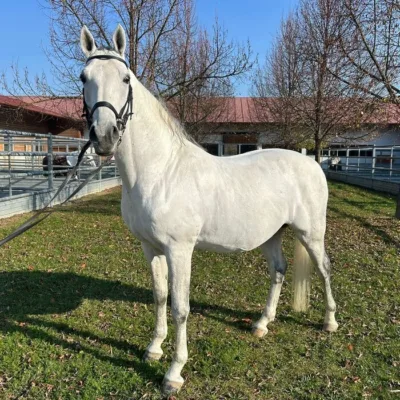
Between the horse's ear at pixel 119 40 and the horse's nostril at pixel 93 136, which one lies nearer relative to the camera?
the horse's nostril at pixel 93 136

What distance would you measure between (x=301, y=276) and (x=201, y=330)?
1.07 m

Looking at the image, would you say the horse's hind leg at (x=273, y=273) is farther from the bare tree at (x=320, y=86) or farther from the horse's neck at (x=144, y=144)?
the bare tree at (x=320, y=86)

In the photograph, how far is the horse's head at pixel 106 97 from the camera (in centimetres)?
195

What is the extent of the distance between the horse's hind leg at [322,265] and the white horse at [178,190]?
0.02 m

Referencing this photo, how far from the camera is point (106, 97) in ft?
6.53

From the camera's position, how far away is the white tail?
11.2 feet

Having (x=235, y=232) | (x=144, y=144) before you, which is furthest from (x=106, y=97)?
(x=235, y=232)

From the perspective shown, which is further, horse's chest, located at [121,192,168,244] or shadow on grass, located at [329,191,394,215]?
shadow on grass, located at [329,191,394,215]

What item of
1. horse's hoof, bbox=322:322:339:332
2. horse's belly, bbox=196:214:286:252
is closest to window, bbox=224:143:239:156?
horse's hoof, bbox=322:322:339:332

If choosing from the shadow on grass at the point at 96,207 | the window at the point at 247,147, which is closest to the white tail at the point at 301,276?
the shadow on grass at the point at 96,207

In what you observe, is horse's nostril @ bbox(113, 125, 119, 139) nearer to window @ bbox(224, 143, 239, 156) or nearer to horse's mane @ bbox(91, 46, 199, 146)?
horse's mane @ bbox(91, 46, 199, 146)

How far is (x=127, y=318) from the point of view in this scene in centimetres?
355

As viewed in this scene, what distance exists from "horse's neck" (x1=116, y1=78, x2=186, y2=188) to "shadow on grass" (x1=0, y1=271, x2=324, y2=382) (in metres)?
1.49

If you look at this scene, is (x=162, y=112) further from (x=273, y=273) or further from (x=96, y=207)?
(x=96, y=207)
